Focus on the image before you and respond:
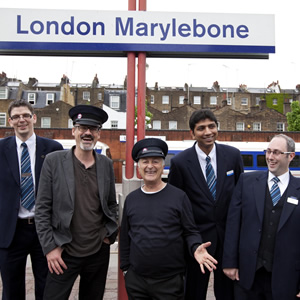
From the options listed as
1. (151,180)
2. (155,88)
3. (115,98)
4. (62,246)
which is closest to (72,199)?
(62,246)

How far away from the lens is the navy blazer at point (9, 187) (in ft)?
9.93

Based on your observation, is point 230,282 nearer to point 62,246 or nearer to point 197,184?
point 197,184

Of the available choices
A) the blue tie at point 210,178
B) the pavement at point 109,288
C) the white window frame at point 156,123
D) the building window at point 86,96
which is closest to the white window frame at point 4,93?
the building window at point 86,96

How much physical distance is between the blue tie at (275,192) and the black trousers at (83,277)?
60.5 inches

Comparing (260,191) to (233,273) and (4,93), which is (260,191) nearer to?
(233,273)

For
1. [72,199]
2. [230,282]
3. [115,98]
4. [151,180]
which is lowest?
[230,282]

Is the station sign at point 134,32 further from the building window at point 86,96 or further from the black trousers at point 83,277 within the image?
the building window at point 86,96

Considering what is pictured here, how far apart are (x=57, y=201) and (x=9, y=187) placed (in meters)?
0.65

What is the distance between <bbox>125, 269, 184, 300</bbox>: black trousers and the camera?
2561 mm

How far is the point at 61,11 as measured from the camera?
329cm

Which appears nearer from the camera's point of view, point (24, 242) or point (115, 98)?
point (24, 242)

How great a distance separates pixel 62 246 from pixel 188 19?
253 cm

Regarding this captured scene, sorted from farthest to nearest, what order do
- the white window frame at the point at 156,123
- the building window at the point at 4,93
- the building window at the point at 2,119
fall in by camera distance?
1. the building window at the point at 4,93
2. the white window frame at the point at 156,123
3. the building window at the point at 2,119

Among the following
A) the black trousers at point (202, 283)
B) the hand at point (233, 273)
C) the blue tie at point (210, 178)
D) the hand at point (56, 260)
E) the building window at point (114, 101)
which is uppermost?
the building window at point (114, 101)
